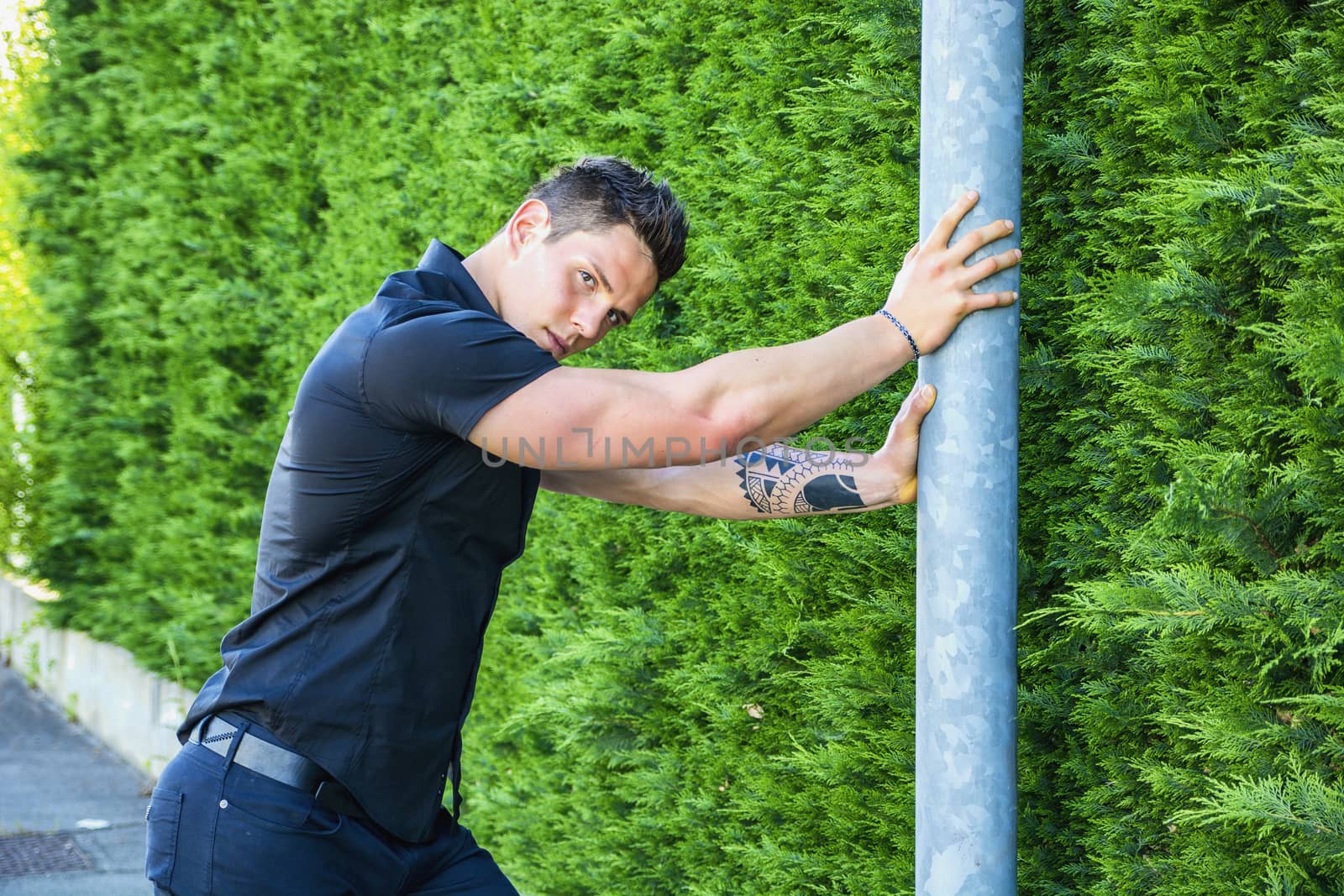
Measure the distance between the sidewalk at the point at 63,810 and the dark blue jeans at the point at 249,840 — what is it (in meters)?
3.49

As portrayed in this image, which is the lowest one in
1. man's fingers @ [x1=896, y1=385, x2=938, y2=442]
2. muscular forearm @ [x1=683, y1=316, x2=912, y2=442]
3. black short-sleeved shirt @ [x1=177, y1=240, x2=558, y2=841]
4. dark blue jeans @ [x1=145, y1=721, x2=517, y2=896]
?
dark blue jeans @ [x1=145, y1=721, x2=517, y2=896]

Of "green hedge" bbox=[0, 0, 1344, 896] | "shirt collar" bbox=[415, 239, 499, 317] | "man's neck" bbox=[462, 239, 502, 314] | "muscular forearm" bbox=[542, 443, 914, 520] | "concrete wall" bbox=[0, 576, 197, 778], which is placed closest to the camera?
"green hedge" bbox=[0, 0, 1344, 896]

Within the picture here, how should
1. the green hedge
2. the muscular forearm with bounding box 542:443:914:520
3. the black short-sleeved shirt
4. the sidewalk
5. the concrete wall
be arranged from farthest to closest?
the concrete wall < the sidewalk < the muscular forearm with bounding box 542:443:914:520 < the black short-sleeved shirt < the green hedge

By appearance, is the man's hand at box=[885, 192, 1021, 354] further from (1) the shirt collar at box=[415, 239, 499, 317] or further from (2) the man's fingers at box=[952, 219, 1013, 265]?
(1) the shirt collar at box=[415, 239, 499, 317]

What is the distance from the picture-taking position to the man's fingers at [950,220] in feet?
6.88

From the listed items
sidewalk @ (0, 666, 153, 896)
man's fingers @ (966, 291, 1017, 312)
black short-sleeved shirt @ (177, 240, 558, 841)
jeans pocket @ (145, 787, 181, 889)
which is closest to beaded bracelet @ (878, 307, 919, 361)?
man's fingers @ (966, 291, 1017, 312)

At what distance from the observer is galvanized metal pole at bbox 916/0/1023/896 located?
2088 mm

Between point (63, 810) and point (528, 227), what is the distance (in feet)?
17.7

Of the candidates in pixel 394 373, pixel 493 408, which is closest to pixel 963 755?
pixel 493 408

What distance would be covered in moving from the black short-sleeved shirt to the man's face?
0.14 m

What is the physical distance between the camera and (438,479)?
2438 millimetres

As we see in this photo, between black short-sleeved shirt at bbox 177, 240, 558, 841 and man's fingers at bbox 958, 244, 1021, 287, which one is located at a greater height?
man's fingers at bbox 958, 244, 1021, 287

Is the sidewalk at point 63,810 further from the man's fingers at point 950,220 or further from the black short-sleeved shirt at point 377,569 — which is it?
the man's fingers at point 950,220

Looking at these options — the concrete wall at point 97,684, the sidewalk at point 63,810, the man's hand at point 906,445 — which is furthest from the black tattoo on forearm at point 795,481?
the concrete wall at point 97,684
